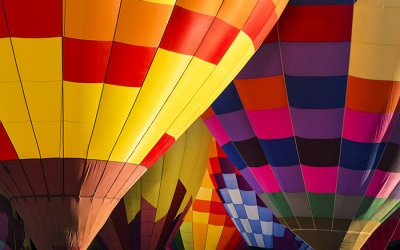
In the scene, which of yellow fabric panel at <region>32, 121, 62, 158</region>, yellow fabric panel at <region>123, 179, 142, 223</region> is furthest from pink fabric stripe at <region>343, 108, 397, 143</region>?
yellow fabric panel at <region>32, 121, 62, 158</region>

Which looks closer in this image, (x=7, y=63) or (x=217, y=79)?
(x=7, y=63)

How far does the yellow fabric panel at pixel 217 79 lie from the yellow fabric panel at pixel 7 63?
3.45 ft

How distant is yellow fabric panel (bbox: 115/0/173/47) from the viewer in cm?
379

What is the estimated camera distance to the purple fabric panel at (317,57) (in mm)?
5184

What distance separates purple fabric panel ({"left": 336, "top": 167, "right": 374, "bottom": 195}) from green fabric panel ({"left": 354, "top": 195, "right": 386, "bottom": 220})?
0.34ft

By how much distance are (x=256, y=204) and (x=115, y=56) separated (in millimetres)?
4708

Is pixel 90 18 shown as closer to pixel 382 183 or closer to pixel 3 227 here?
pixel 382 183

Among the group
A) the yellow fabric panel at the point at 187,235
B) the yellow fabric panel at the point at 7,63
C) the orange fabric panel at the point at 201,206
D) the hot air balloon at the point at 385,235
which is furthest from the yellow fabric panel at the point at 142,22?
the yellow fabric panel at the point at 187,235

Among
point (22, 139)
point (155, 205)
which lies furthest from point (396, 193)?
point (22, 139)

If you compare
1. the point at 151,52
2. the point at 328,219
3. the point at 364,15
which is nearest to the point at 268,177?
the point at 328,219

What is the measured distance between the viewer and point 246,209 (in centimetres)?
831

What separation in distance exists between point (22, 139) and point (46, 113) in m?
0.20

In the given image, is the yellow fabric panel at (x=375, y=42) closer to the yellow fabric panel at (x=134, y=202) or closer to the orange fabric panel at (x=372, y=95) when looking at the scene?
the orange fabric panel at (x=372, y=95)

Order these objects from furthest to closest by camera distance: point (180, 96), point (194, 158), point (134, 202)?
point (194, 158) → point (134, 202) → point (180, 96)
